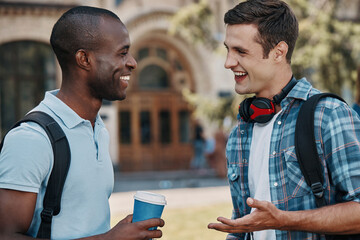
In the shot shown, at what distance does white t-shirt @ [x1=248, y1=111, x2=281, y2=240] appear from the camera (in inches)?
92.4

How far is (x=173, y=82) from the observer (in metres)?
18.4

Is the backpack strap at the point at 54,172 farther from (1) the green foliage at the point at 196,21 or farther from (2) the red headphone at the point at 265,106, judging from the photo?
(1) the green foliage at the point at 196,21

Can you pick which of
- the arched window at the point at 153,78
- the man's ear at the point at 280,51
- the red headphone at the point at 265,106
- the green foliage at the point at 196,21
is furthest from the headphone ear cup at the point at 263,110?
the arched window at the point at 153,78

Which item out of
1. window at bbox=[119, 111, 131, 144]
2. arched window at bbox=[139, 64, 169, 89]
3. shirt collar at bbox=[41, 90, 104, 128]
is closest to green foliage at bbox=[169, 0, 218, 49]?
arched window at bbox=[139, 64, 169, 89]

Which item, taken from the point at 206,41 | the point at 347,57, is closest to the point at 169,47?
the point at 206,41

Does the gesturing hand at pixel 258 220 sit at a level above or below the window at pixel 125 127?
below

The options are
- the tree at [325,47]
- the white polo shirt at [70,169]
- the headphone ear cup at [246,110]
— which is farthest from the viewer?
the tree at [325,47]

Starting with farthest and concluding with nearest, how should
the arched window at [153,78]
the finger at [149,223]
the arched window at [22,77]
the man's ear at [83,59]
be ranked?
the arched window at [153,78] → the arched window at [22,77] → the man's ear at [83,59] → the finger at [149,223]

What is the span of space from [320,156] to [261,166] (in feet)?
1.13

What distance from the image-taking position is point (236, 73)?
250 centimetres

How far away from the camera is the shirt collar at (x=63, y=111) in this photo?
6.97 feet

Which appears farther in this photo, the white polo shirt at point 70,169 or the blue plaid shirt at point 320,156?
the blue plaid shirt at point 320,156

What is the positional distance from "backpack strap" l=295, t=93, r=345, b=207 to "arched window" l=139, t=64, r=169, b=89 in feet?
52.0

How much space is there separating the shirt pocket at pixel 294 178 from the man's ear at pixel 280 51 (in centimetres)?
49
